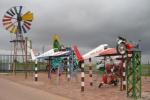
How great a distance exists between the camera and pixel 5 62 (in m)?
49.6

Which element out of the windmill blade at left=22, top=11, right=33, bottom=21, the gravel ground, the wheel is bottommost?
the gravel ground

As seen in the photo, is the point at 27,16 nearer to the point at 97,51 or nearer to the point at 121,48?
the point at 97,51

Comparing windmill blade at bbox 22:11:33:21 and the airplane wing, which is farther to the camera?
windmill blade at bbox 22:11:33:21

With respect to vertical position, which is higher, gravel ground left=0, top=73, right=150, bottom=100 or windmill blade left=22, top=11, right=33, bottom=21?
windmill blade left=22, top=11, right=33, bottom=21

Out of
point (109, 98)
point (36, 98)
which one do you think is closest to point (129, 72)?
point (109, 98)

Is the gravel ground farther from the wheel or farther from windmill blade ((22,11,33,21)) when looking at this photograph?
windmill blade ((22,11,33,21))

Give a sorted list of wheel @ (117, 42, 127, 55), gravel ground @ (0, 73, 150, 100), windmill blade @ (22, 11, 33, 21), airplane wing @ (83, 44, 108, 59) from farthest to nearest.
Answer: windmill blade @ (22, 11, 33, 21), airplane wing @ (83, 44, 108, 59), wheel @ (117, 42, 127, 55), gravel ground @ (0, 73, 150, 100)

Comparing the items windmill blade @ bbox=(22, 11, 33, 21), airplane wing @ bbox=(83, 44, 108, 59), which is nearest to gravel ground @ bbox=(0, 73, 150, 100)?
airplane wing @ bbox=(83, 44, 108, 59)

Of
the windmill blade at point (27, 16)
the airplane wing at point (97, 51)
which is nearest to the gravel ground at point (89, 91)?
the airplane wing at point (97, 51)

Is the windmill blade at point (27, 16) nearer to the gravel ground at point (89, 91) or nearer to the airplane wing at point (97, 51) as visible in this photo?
the gravel ground at point (89, 91)

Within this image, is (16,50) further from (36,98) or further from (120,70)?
(36,98)

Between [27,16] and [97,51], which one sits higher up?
[27,16]

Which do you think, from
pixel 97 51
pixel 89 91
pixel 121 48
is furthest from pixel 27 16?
pixel 121 48

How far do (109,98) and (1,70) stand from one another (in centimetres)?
3306
